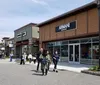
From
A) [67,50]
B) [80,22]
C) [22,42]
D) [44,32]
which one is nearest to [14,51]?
[22,42]

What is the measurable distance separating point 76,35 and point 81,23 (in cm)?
160

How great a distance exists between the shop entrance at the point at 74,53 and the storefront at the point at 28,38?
560 inches

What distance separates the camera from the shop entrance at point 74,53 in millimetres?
27016

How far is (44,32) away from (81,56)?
1041cm

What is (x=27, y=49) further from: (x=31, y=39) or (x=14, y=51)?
(x=14, y=51)

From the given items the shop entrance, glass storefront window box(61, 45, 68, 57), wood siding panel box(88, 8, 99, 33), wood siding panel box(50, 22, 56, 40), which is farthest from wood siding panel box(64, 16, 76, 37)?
wood siding panel box(50, 22, 56, 40)

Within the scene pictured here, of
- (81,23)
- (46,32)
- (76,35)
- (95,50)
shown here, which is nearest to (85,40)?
(76,35)

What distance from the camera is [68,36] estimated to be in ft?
92.3

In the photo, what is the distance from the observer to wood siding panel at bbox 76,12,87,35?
2488 centimetres

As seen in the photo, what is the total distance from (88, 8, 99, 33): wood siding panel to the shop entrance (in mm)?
3749

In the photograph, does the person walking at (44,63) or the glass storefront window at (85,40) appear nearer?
the person walking at (44,63)

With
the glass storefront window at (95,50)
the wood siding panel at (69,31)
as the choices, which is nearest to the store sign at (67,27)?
the wood siding panel at (69,31)

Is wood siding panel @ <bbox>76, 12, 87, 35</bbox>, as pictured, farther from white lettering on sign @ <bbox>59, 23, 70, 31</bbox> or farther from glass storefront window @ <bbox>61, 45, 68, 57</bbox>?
glass storefront window @ <bbox>61, 45, 68, 57</bbox>

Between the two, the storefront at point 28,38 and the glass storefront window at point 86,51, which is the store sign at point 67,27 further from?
the storefront at point 28,38
